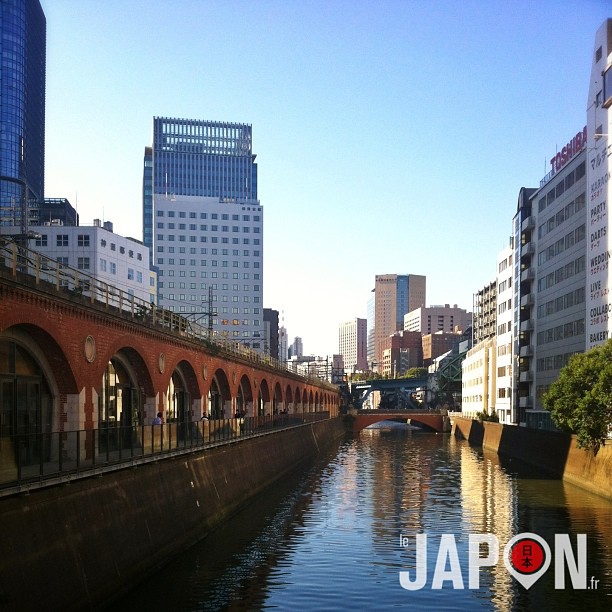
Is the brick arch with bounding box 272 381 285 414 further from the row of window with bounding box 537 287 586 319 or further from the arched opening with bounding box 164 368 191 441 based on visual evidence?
the arched opening with bounding box 164 368 191 441

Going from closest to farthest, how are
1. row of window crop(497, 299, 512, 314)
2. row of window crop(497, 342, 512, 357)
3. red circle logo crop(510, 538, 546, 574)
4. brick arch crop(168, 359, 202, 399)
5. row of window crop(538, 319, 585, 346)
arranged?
red circle logo crop(510, 538, 546, 574) < brick arch crop(168, 359, 202, 399) < row of window crop(538, 319, 585, 346) < row of window crop(497, 342, 512, 357) < row of window crop(497, 299, 512, 314)

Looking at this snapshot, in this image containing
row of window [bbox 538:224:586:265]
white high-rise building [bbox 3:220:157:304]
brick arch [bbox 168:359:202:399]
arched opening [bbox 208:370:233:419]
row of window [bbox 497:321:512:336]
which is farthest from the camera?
white high-rise building [bbox 3:220:157:304]

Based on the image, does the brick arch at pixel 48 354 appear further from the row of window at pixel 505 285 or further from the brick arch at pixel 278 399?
the row of window at pixel 505 285

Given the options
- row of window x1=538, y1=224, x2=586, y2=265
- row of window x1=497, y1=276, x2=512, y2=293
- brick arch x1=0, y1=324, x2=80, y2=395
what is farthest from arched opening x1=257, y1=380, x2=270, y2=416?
brick arch x1=0, y1=324, x2=80, y2=395

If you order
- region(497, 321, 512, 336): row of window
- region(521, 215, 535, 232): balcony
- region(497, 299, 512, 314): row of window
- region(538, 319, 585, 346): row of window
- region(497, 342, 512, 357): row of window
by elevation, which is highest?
region(521, 215, 535, 232): balcony

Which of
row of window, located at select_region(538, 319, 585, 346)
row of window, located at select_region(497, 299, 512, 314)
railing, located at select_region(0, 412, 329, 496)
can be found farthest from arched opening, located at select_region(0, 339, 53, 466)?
row of window, located at select_region(497, 299, 512, 314)

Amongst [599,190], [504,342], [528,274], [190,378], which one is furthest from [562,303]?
[190,378]

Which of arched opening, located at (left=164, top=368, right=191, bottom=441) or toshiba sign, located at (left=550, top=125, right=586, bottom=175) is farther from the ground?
toshiba sign, located at (left=550, top=125, right=586, bottom=175)

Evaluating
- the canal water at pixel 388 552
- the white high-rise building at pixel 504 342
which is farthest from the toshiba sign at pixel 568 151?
the canal water at pixel 388 552

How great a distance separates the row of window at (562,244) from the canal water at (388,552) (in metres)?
27.0

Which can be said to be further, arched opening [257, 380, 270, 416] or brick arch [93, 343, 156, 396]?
arched opening [257, 380, 270, 416]

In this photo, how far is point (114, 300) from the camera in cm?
3603

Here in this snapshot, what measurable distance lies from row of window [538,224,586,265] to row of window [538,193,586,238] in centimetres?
179

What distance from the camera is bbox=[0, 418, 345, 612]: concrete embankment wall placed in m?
20.2
